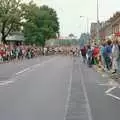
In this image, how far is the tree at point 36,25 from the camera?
322 feet

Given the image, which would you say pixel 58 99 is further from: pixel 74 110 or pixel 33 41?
pixel 33 41

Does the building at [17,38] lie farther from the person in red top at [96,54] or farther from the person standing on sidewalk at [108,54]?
the person standing on sidewalk at [108,54]

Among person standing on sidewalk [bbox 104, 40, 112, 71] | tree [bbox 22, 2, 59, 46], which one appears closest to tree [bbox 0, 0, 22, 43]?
tree [bbox 22, 2, 59, 46]

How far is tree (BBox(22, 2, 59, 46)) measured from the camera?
9806cm

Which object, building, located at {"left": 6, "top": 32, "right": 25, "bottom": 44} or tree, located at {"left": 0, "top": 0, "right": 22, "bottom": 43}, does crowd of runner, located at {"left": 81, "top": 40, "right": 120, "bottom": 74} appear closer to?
tree, located at {"left": 0, "top": 0, "right": 22, "bottom": 43}

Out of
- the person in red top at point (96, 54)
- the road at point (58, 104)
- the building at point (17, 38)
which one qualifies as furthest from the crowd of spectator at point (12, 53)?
the building at point (17, 38)

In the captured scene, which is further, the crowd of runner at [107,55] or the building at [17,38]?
the building at [17,38]

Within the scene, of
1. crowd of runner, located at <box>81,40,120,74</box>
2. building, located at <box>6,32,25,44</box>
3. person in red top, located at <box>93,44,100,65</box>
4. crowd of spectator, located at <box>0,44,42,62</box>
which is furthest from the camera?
building, located at <box>6,32,25,44</box>

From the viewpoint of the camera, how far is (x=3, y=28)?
9656cm

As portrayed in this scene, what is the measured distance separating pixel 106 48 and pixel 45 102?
20.4 meters

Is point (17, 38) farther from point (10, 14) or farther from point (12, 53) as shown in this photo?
point (12, 53)

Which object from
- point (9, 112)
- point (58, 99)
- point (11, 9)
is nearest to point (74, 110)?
point (9, 112)

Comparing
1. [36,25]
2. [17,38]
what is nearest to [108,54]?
[17,38]

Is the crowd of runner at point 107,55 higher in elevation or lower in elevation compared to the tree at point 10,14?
lower
